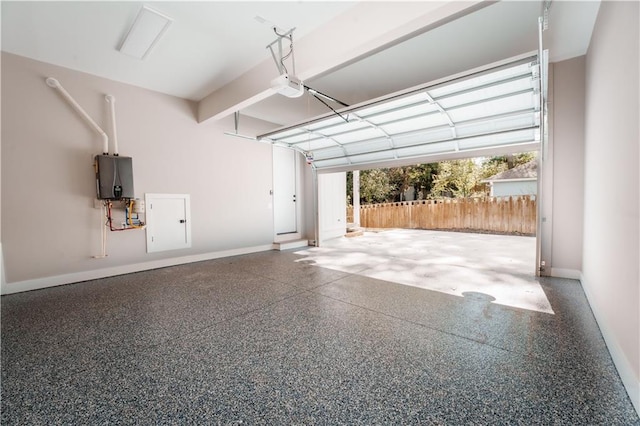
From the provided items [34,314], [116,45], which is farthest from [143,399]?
[116,45]

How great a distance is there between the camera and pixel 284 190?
7.63m

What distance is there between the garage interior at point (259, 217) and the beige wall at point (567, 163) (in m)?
0.03

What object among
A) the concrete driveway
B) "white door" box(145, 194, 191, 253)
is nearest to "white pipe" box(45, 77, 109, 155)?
"white door" box(145, 194, 191, 253)

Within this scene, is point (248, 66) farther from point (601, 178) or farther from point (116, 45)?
point (601, 178)

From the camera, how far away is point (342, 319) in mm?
2707

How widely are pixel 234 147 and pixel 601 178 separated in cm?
607

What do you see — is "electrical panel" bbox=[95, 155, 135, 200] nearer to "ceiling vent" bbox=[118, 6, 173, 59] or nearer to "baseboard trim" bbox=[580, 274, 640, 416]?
"ceiling vent" bbox=[118, 6, 173, 59]

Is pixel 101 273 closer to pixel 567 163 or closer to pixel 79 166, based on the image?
pixel 79 166

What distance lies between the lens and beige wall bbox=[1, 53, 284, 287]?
3.80 metres

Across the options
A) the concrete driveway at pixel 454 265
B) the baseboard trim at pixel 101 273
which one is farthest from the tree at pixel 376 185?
the baseboard trim at pixel 101 273

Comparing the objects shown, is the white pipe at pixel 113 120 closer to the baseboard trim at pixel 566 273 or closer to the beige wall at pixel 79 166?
the beige wall at pixel 79 166

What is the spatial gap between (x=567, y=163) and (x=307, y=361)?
14.6ft

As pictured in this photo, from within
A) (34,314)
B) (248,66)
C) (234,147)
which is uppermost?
(248,66)

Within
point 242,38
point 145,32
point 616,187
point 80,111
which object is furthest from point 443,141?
point 80,111
